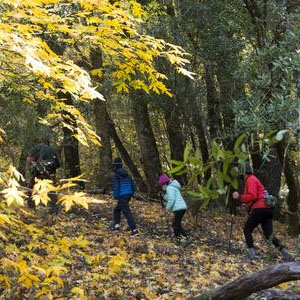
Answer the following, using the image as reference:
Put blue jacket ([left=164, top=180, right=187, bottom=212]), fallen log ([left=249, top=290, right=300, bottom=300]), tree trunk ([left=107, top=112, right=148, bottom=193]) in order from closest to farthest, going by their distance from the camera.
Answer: fallen log ([left=249, top=290, right=300, bottom=300]) → blue jacket ([left=164, top=180, right=187, bottom=212]) → tree trunk ([left=107, top=112, right=148, bottom=193])

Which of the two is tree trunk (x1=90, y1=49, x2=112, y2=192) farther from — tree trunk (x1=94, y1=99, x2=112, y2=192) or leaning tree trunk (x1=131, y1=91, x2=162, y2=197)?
leaning tree trunk (x1=131, y1=91, x2=162, y2=197)

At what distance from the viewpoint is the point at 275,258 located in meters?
8.00

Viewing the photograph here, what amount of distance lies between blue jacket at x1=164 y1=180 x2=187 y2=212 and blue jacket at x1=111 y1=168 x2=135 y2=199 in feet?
2.96

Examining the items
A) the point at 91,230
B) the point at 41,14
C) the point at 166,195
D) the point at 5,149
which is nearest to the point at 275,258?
the point at 166,195

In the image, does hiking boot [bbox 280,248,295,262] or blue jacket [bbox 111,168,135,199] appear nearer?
hiking boot [bbox 280,248,295,262]

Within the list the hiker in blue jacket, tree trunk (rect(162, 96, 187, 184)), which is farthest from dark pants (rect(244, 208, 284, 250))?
tree trunk (rect(162, 96, 187, 184))

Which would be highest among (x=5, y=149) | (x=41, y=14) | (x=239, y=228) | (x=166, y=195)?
(x=41, y=14)

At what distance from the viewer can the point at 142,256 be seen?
7898 millimetres

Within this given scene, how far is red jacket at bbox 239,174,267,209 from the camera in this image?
8.01 metres

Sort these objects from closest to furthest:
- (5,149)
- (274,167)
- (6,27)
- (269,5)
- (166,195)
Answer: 1. (6,27)
2. (269,5)
3. (166,195)
4. (5,149)
5. (274,167)

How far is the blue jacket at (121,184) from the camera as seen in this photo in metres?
9.62

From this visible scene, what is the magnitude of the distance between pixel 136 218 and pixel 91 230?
213cm

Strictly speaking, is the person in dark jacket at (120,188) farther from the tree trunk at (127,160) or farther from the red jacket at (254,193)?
the tree trunk at (127,160)

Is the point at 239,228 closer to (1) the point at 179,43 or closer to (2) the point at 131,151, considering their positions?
(1) the point at 179,43
